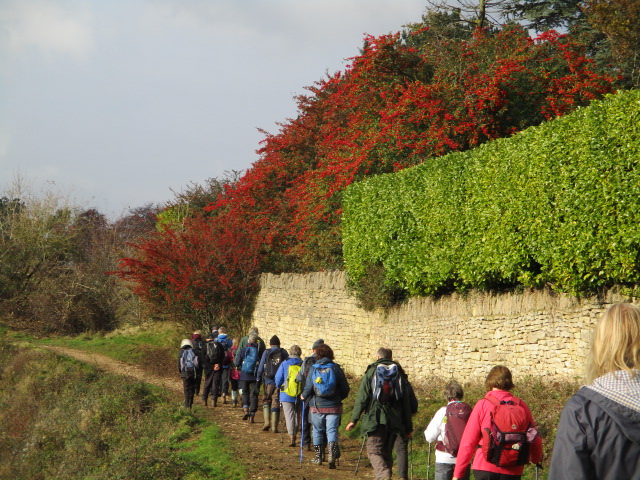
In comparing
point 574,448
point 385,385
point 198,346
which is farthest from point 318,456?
point 574,448

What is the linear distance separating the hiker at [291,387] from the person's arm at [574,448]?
29.6 ft

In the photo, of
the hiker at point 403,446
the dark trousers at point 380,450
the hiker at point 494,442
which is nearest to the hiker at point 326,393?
the hiker at point 403,446

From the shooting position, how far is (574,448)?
3166 millimetres

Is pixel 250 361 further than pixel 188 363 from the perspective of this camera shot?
No

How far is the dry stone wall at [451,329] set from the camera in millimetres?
10758

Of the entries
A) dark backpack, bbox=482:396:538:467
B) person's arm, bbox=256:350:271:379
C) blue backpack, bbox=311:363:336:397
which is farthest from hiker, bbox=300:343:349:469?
dark backpack, bbox=482:396:538:467

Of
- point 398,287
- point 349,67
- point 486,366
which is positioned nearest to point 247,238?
point 349,67

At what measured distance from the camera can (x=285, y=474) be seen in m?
10.1

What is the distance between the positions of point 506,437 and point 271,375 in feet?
26.6

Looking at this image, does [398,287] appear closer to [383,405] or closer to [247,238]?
[383,405]

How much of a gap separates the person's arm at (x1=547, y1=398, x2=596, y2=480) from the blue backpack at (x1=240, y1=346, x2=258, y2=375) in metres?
11.6

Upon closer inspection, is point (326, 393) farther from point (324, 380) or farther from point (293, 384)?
point (293, 384)

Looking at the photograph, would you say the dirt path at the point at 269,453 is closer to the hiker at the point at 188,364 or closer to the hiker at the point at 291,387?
the hiker at the point at 291,387

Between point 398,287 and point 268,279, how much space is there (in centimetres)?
903
